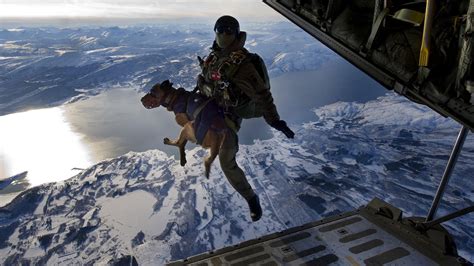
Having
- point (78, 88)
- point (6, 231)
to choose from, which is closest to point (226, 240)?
point (6, 231)

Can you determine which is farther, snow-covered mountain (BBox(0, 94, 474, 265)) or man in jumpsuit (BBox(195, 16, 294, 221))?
snow-covered mountain (BBox(0, 94, 474, 265))

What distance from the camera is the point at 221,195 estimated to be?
278ft

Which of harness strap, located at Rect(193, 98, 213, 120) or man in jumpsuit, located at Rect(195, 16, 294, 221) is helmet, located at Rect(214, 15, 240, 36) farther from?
harness strap, located at Rect(193, 98, 213, 120)

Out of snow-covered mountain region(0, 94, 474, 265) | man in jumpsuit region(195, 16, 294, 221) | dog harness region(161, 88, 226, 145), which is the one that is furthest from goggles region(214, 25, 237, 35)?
snow-covered mountain region(0, 94, 474, 265)

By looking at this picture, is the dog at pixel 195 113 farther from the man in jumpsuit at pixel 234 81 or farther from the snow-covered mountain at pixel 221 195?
the snow-covered mountain at pixel 221 195

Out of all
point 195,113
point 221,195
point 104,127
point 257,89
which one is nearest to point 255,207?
point 195,113

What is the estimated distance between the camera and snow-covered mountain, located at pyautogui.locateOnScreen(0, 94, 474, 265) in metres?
68.5

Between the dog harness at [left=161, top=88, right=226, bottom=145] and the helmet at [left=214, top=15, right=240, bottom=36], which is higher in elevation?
the helmet at [left=214, top=15, right=240, bottom=36]

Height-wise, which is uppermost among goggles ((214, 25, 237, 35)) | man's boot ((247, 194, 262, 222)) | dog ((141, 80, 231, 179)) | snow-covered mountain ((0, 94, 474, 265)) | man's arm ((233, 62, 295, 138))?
goggles ((214, 25, 237, 35))

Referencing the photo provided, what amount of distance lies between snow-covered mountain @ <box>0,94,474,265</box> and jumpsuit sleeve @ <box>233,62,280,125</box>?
66.0 m

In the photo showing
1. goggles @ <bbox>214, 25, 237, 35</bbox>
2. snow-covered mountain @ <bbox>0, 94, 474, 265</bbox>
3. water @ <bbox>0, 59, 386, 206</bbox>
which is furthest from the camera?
water @ <bbox>0, 59, 386, 206</bbox>

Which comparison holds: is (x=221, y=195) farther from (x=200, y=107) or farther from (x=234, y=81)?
(x=234, y=81)

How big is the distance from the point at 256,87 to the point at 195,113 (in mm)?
1262

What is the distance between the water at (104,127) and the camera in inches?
4328
